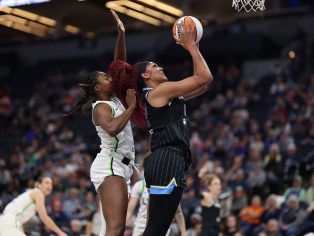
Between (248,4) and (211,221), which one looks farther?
(211,221)

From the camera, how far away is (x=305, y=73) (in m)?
20.4

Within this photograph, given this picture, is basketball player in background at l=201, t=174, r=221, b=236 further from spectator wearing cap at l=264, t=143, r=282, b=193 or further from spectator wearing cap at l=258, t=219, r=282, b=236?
spectator wearing cap at l=264, t=143, r=282, b=193

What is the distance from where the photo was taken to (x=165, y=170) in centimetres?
668

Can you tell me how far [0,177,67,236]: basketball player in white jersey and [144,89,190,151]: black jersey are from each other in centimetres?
318

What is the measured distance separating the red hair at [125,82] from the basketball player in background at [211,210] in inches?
126

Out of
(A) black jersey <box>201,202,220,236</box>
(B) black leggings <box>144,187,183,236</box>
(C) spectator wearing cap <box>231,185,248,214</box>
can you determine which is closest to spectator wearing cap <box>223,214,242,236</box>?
(C) spectator wearing cap <box>231,185,248,214</box>

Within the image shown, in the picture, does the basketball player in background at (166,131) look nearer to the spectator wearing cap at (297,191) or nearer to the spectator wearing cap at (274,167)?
the spectator wearing cap at (297,191)

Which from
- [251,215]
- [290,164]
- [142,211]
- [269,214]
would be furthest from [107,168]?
[290,164]

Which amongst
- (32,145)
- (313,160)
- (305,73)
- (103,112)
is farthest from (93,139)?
(103,112)

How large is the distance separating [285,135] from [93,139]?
23.2ft

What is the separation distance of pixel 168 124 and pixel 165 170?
450mm

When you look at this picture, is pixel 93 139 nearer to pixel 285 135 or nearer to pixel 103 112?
pixel 285 135

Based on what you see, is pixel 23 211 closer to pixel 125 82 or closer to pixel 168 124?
pixel 125 82

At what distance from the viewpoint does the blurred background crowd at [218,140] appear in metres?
14.3
